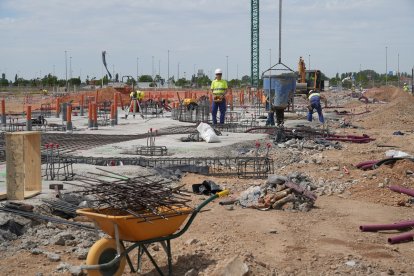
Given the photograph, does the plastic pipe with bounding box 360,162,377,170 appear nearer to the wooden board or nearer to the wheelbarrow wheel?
the wooden board

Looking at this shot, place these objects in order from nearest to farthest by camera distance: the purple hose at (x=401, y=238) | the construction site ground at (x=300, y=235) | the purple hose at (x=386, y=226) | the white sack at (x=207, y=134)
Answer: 1. the construction site ground at (x=300, y=235)
2. the purple hose at (x=401, y=238)
3. the purple hose at (x=386, y=226)
4. the white sack at (x=207, y=134)

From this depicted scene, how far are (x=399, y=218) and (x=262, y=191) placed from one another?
80.7 inches

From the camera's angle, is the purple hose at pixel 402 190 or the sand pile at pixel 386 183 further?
the sand pile at pixel 386 183

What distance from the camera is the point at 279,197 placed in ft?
28.9

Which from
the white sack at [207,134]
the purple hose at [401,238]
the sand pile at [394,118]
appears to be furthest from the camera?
the sand pile at [394,118]

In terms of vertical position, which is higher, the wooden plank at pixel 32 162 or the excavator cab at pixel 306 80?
the excavator cab at pixel 306 80

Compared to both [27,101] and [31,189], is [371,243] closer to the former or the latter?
[31,189]

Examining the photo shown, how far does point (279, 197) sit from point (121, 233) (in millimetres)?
3865

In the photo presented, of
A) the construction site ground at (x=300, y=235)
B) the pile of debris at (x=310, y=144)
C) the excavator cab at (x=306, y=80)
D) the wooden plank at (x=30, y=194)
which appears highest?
the excavator cab at (x=306, y=80)

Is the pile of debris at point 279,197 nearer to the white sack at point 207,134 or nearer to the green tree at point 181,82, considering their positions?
the white sack at point 207,134

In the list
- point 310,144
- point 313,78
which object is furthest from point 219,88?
point 313,78

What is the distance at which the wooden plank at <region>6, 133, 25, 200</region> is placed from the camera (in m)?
7.93

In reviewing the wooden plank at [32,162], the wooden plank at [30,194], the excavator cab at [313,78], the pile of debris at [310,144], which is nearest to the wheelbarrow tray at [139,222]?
the wooden plank at [30,194]

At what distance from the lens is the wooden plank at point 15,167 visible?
312 inches
